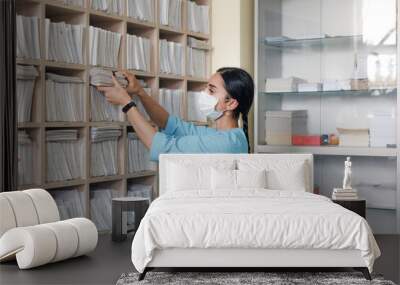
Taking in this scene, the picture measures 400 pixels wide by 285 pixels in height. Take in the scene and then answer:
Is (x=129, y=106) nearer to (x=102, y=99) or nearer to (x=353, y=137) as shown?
(x=102, y=99)

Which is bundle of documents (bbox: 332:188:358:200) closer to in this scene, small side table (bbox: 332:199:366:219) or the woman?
small side table (bbox: 332:199:366:219)

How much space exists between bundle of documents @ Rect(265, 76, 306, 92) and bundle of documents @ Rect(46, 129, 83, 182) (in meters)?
2.14

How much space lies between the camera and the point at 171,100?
20.5 ft

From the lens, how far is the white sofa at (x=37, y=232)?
4.13 m

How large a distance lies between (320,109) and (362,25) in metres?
0.86

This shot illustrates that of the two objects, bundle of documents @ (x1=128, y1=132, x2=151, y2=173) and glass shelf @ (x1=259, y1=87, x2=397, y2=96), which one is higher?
glass shelf @ (x1=259, y1=87, x2=397, y2=96)

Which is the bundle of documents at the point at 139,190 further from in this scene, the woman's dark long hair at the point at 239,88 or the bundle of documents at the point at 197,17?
the bundle of documents at the point at 197,17

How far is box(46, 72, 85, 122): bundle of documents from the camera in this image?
5.05 metres

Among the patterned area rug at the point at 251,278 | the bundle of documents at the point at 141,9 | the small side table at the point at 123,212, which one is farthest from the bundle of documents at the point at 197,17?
the patterned area rug at the point at 251,278

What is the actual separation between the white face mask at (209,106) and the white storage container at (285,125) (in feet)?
2.56

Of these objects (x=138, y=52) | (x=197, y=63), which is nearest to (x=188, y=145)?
(x=138, y=52)

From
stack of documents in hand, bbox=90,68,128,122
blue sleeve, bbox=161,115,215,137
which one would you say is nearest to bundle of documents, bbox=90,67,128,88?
stack of documents in hand, bbox=90,68,128,122

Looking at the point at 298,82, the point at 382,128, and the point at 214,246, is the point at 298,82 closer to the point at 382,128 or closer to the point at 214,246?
the point at 382,128

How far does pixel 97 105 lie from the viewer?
18.0ft
